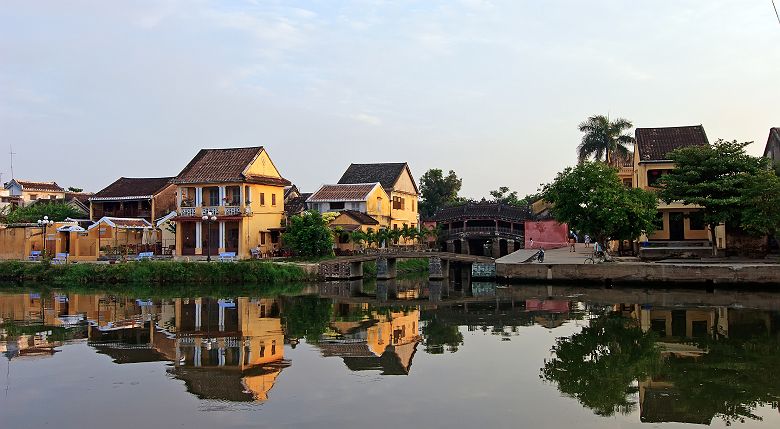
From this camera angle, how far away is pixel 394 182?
55.5m

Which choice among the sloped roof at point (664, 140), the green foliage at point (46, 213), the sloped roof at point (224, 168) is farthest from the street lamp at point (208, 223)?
the sloped roof at point (664, 140)

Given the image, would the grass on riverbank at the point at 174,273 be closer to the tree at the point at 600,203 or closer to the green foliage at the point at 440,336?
the tree at the point at 600,203

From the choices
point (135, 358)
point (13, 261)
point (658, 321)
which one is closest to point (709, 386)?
point (658, 321)

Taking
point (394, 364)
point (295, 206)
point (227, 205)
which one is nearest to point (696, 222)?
point (227, 205)

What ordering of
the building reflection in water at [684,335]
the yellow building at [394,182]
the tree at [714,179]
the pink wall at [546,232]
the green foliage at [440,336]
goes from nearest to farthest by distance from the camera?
the building reflection in water at [684,335] < the green foliage at [440,336] < the tree at [714,179] < the pink wall at [546,232] < the yellow building at [394,182]

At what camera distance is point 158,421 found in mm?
10422

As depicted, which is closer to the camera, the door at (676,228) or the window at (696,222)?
the window at (696,222)

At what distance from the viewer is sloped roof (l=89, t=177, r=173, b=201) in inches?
1924

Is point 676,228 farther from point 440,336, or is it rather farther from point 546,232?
point 440,336

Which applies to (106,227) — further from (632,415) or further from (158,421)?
(632,415)

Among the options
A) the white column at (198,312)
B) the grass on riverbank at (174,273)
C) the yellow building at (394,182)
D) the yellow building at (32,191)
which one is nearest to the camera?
the white column at (198,312)

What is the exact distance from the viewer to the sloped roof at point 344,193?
165 feet

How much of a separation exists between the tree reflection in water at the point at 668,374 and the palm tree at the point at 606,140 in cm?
3845

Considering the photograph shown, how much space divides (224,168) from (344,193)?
1098 centimetres
